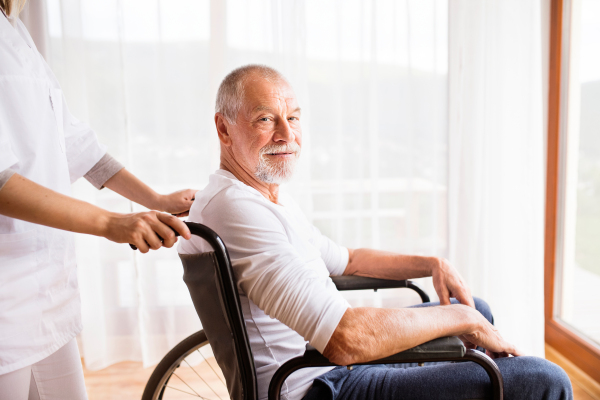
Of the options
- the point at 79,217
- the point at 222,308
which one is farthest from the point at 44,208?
the point at 222,308

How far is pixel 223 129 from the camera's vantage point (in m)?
1.29

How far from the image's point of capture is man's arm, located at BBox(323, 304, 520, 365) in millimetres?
947

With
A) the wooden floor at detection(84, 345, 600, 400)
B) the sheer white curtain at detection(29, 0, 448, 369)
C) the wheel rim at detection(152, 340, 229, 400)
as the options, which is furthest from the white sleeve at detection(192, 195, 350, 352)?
the wooden floor at detection(84, 345, 600, 400)

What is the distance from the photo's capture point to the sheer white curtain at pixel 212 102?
7.30ft

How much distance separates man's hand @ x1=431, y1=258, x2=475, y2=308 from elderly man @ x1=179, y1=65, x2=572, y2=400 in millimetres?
11

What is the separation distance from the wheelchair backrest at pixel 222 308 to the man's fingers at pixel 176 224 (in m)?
0.06

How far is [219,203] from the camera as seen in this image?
106cm

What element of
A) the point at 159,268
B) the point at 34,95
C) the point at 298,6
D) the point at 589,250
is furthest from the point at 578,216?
the point at 34,95

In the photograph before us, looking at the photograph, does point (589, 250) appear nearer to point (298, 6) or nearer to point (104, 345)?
point (298, 6)

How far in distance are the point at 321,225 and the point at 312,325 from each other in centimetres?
143

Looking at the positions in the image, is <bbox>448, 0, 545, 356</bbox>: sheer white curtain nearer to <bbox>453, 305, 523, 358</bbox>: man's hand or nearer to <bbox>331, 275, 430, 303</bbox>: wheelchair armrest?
<bbox>331, 275, 430, 303</bbox>: wheelchair armrest

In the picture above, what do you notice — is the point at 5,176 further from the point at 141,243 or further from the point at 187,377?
the point at 187,377

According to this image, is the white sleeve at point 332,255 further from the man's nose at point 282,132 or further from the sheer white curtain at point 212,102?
the sheer white curtain at point 212,102

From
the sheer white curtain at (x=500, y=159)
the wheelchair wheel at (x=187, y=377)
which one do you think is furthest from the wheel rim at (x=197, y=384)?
the sheer white curtain at (x=500, y=159)
